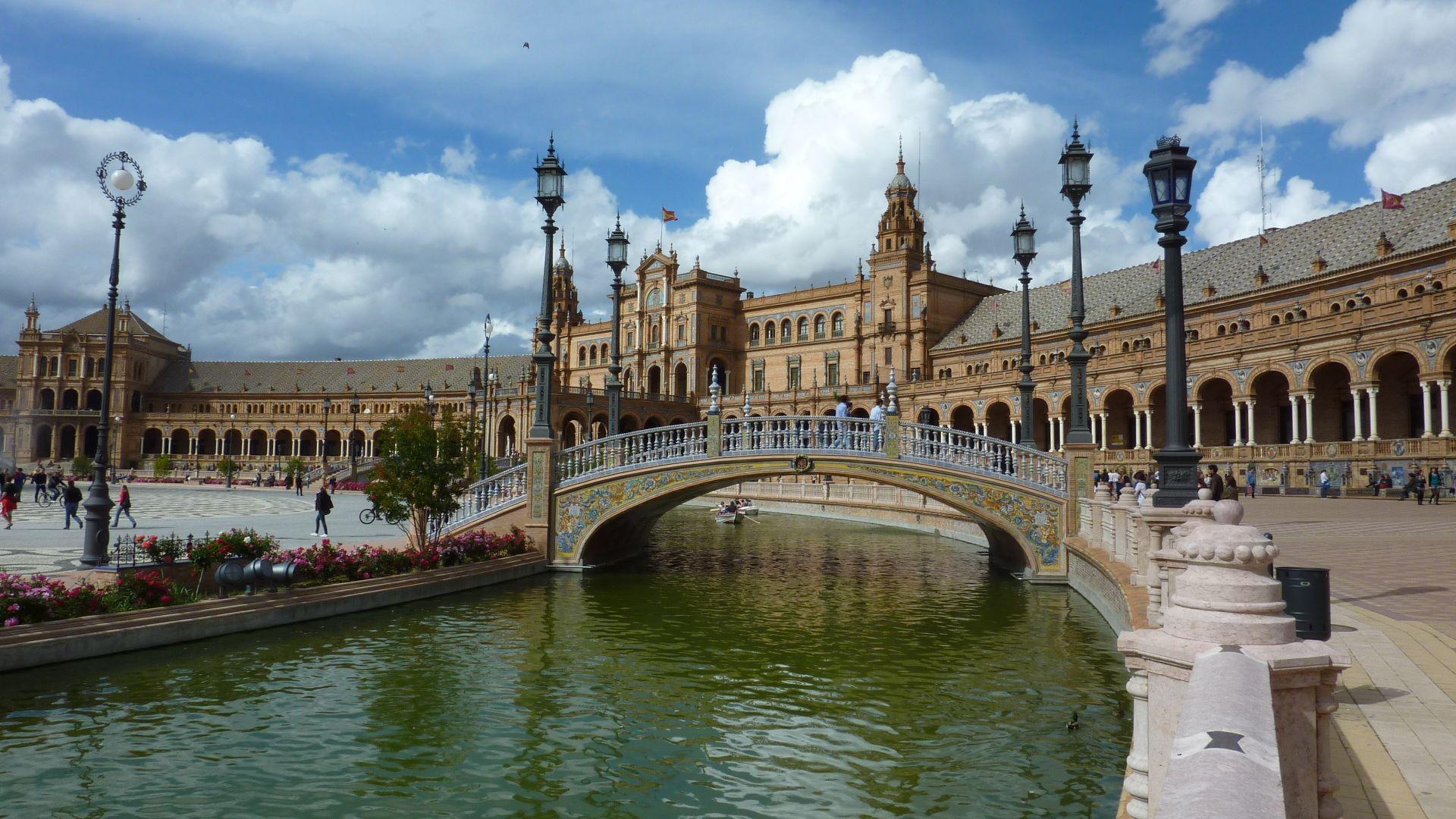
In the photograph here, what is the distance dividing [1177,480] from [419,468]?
14.3 meters

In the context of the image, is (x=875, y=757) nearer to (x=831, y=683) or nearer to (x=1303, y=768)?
(x=831, y=683)

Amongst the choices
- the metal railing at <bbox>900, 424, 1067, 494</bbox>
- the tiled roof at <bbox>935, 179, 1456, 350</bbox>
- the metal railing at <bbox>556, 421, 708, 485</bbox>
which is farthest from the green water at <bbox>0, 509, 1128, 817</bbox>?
the tiled roof at <bbox>935, 179, 1456, 350</bbox>

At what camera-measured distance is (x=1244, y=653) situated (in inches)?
141

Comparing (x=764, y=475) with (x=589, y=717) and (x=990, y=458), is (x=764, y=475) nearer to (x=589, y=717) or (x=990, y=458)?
(x=990, y=458)

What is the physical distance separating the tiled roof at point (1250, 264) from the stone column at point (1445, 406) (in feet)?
27.6

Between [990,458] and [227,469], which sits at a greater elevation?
[990,458]

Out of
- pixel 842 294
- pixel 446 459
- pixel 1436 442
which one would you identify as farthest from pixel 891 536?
pixel 842 294

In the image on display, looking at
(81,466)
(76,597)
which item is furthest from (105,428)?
(81,466)

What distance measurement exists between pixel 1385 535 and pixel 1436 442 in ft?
54.7

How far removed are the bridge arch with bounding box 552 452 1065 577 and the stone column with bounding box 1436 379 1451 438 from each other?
21680mm

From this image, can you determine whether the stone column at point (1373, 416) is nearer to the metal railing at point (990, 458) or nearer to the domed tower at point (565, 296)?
the metal railing at point (990, 458)

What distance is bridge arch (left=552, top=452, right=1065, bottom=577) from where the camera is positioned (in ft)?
64.1

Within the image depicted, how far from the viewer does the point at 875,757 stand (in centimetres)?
891

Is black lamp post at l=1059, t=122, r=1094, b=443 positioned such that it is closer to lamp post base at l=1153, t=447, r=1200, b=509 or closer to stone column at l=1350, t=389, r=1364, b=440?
lamp post base at l=1153, t=447, r=1200, b=509
